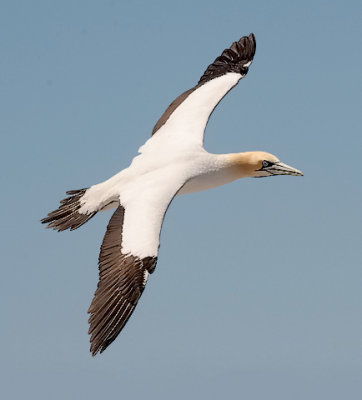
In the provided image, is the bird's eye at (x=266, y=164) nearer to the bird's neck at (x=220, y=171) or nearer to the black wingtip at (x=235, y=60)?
the bird's neck at (x=220, y=171)

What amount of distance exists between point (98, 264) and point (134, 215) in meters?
1.10

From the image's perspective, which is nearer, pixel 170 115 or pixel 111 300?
pixel 111 300

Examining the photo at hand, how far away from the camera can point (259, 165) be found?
18.8m

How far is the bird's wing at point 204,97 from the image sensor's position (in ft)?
61.7

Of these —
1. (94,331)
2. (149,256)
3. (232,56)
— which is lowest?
(94,331)

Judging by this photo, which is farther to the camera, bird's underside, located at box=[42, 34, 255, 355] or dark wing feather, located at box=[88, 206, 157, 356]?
bird's underside, located at box=[42, 34, 255, 355]

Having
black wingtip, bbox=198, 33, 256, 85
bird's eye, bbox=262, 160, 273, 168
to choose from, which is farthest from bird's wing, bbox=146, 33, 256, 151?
bird's eye, bbox=262, 160, 273, 168

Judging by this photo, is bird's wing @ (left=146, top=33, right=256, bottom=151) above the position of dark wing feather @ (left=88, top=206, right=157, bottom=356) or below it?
above

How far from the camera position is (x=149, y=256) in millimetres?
15016

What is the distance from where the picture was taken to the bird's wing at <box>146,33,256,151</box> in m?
18.8

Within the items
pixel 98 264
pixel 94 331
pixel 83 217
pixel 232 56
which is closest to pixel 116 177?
pixel 83 217

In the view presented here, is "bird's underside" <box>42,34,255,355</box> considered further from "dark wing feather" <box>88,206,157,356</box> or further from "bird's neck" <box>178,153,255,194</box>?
"bird's neck" <box>178,153,255,194</box>

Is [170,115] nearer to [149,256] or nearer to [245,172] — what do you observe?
[245,172]

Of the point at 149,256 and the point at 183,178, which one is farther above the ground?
the point at 183,178
